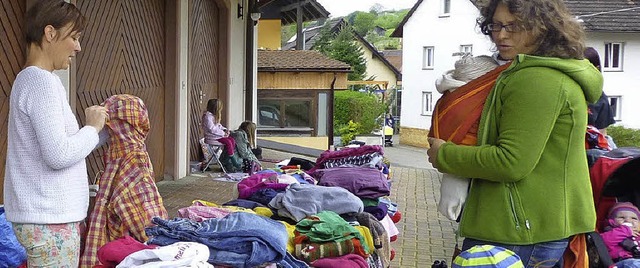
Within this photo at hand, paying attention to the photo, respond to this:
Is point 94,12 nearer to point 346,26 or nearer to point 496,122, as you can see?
point 496,122

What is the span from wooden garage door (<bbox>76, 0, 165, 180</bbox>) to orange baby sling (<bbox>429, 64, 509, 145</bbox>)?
5.68m

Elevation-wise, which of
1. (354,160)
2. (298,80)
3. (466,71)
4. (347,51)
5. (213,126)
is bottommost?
(213,126)

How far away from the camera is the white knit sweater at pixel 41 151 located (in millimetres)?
2904

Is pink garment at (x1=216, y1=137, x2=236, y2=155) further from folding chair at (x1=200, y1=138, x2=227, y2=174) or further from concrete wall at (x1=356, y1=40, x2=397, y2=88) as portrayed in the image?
concrete wall at (x1=356, y1=40, x2=397, y2=88)

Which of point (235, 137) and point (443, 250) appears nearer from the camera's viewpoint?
point (443, 250)

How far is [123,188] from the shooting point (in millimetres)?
4293

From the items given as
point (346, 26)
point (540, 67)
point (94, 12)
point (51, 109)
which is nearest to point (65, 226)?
point (51, 109)

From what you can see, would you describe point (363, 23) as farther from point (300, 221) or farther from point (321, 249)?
point (321, 249)

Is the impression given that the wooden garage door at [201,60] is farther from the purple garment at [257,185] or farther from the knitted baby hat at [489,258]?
the knitted baby hat at [489,258]

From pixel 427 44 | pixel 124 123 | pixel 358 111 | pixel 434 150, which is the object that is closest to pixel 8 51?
pixel 124 123

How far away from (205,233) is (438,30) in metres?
41.1

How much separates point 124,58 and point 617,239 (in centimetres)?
676

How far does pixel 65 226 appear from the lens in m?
3.08

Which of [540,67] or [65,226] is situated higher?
[540,67]
